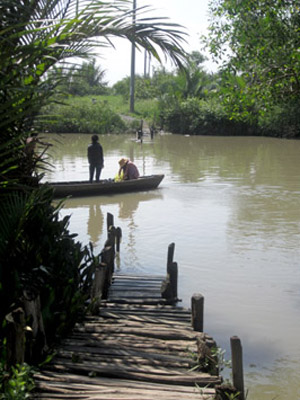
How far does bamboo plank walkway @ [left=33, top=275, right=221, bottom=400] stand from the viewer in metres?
3.66

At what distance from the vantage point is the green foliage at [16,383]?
10.4 ft

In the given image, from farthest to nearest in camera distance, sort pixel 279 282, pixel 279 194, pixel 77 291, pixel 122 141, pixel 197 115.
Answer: pixel 197 115 → pixel 122 141 → pixel 279 194 → pixel 279 282 → pixel 77 291

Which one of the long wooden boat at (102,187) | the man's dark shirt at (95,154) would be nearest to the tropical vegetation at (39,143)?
the long wooden boat at (102,187)

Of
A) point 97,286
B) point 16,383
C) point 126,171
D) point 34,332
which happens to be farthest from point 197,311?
point 126,171

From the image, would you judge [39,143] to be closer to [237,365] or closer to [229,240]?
[237,365]

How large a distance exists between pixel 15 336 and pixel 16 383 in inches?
14.1

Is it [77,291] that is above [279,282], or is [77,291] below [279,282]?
above

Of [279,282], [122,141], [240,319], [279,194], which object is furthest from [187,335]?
[122,141]

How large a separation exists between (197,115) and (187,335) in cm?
3554

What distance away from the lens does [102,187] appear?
15078mm

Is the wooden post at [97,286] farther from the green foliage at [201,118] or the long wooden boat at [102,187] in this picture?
the green foliage at [201,118]

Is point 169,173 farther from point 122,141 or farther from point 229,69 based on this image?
point 122,141

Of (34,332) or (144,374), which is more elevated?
(34,332)

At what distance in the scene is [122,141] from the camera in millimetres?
35281
